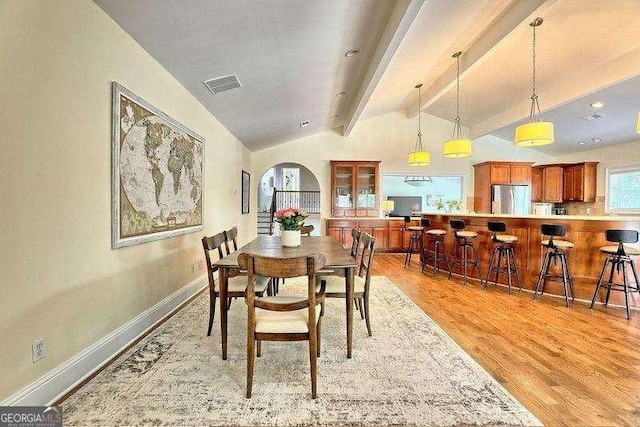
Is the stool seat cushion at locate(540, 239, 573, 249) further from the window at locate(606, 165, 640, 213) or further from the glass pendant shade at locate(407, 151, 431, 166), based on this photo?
the window at locate(606, 165, 640, 213)

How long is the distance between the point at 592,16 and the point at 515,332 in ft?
11.5

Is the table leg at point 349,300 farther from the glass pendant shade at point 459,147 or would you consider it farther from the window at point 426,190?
the window at point 426,190

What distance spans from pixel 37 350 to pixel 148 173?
153cm

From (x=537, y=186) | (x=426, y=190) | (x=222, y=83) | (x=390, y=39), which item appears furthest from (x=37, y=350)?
(x=426, y=190)

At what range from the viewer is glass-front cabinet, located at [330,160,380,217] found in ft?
26.1

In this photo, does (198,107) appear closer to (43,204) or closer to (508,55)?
(43,204)

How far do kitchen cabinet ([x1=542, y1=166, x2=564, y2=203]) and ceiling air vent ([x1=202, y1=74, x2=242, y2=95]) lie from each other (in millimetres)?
7194

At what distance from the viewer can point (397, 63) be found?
468cm

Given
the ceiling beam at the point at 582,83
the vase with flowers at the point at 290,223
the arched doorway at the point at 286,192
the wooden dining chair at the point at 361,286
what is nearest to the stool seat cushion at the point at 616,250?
the ceiling beam at the point at 582,83

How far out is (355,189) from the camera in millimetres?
7984

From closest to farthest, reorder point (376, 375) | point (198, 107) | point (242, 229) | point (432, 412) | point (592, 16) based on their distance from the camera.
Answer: point (432, 412)
point (376, 375)
point (592, 16)
point (198, 107)
point (242, 229)

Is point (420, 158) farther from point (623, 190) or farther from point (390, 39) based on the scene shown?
point (623, 190)

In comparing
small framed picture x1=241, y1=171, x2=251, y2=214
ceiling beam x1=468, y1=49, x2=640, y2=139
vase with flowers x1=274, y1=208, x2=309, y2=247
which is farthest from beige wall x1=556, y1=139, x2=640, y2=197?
small framed picture x1=241, y1=171, x2=251, y2=214

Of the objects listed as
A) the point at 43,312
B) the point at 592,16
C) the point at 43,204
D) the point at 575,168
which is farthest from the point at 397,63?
the point at 575,168
